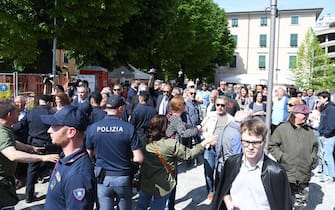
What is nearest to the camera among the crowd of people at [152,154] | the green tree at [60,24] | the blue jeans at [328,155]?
the crowd of people at [152,154]

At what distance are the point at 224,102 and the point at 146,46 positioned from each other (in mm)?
14331

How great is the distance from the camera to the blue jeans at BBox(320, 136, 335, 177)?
299 inches

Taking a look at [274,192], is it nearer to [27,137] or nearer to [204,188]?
[204,188]

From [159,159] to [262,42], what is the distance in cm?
5741

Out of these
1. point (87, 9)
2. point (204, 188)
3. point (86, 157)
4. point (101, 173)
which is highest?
point (87, 9)

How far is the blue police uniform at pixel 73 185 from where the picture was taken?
7.66ft

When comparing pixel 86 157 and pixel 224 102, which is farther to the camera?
pixel 224 102

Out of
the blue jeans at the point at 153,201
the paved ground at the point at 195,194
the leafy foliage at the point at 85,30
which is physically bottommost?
the paved ground at the point at 195,194

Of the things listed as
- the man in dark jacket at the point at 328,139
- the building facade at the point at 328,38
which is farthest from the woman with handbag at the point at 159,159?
the building facade at the point at 328,38

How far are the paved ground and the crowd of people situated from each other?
0.82 feet

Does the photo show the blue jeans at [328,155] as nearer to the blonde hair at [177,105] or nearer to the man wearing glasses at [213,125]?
the man wearing glasses at [213,125]

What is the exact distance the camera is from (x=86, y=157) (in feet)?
8.36

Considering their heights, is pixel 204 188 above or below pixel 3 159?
below

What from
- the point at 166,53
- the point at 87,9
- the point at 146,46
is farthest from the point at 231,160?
the point at 166,53
